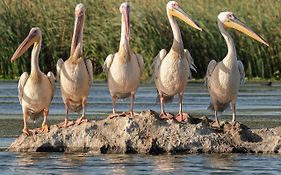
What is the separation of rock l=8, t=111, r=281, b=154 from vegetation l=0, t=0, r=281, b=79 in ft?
37.9

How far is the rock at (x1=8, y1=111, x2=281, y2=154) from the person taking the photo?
41.0 ft

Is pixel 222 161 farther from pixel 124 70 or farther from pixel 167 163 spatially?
pixel 124 70

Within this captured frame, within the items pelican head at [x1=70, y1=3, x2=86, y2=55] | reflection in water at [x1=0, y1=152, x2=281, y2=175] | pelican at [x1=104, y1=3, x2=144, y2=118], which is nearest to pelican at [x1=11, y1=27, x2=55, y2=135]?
pelican head at [x1=70, y1=3, x2=86, y2=55]

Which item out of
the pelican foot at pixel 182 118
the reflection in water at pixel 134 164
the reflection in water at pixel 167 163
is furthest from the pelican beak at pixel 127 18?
the reflection in water at pixel 167 163

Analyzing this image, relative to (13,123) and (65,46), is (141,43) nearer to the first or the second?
(65,46)

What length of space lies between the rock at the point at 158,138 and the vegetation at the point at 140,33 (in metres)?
11.6

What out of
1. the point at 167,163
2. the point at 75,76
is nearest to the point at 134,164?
the point at 167,163

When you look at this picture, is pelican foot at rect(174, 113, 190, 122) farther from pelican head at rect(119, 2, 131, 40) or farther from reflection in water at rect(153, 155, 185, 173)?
pelican head at rect(119, 2, 131, 40)

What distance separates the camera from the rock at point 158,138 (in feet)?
41.0

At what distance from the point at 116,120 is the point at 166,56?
4.62ft

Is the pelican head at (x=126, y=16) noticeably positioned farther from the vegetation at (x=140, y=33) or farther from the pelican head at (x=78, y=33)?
the vegetation at (x=140, y=33)

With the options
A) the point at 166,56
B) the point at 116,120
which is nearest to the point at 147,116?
the point at 116,120

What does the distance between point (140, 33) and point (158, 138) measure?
41.2ft

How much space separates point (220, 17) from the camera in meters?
14.7
